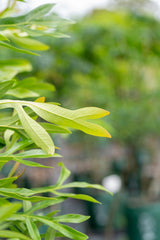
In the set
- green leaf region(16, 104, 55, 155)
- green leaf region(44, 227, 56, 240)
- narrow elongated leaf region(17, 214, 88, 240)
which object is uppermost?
green leaf region(16, 104, 55, 155)

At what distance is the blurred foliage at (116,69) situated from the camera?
2.06m

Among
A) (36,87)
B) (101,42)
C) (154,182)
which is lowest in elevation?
(154,182)

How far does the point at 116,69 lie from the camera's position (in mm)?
2635

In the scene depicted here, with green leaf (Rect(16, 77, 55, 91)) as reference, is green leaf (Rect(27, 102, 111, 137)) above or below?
above

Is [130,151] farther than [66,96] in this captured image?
Yes

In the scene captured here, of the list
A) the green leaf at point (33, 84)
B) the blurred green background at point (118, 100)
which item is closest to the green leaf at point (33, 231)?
the green leaf at point (33, 84)

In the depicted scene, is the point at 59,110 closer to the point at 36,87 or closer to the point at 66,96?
the point at 36,87

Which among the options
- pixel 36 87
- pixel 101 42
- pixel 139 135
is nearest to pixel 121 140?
pixel 139 135

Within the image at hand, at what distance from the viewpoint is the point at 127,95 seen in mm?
2529

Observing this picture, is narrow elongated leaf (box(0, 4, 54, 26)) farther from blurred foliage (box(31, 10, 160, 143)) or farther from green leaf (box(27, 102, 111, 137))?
Answer: blurred foliage (box(31, 10, 160, 143))

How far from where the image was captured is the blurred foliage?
2.06 meters

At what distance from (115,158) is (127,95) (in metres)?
0.60

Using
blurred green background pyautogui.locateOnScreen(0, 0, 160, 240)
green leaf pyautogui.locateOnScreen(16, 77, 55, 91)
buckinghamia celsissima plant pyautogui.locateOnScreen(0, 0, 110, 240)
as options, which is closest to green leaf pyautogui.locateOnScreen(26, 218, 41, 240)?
buckinghamia celsissima plant pyautogui.locateOnScreen(0, 0, 110, 240)

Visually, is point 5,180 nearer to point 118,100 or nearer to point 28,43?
point 28,43
